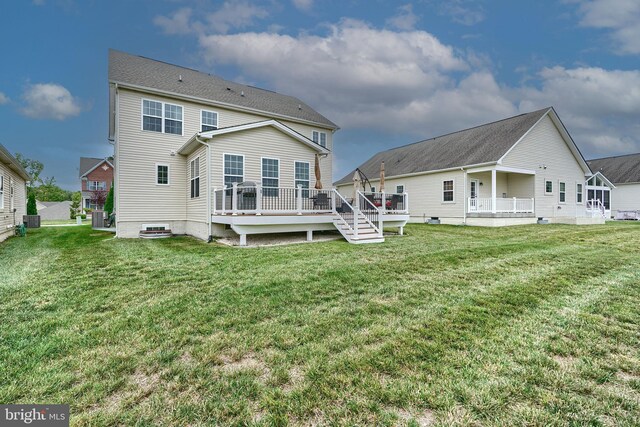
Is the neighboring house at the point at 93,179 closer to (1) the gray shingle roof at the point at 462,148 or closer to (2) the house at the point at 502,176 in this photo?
(1) the gray shingle roof at the point at 462,148

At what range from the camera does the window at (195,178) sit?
1166cm

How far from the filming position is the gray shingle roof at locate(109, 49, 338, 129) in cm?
1252

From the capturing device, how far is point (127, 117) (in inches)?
466

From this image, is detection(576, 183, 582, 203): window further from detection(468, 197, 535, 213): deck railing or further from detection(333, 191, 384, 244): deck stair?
detection(333, 191, 384, 244): deck stair

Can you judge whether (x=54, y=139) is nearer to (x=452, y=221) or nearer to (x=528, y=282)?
(x=452, y=221)

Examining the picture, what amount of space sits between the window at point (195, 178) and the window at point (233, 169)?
4.21ft

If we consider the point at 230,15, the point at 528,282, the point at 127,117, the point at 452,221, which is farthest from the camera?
the point at 452,221

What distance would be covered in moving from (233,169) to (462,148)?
1512 centimetres

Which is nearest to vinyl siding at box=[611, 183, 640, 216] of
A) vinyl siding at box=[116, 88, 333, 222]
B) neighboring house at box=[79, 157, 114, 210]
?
vinyl siding at box=[116, 88, 333, 222]

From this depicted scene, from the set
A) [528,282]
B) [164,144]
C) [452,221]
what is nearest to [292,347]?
[528,282]

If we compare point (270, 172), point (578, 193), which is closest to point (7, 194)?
point (270, 172)

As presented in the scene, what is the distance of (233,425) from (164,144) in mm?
12966

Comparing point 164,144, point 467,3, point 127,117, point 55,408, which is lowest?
point 55,408

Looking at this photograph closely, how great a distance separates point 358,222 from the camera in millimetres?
10750
